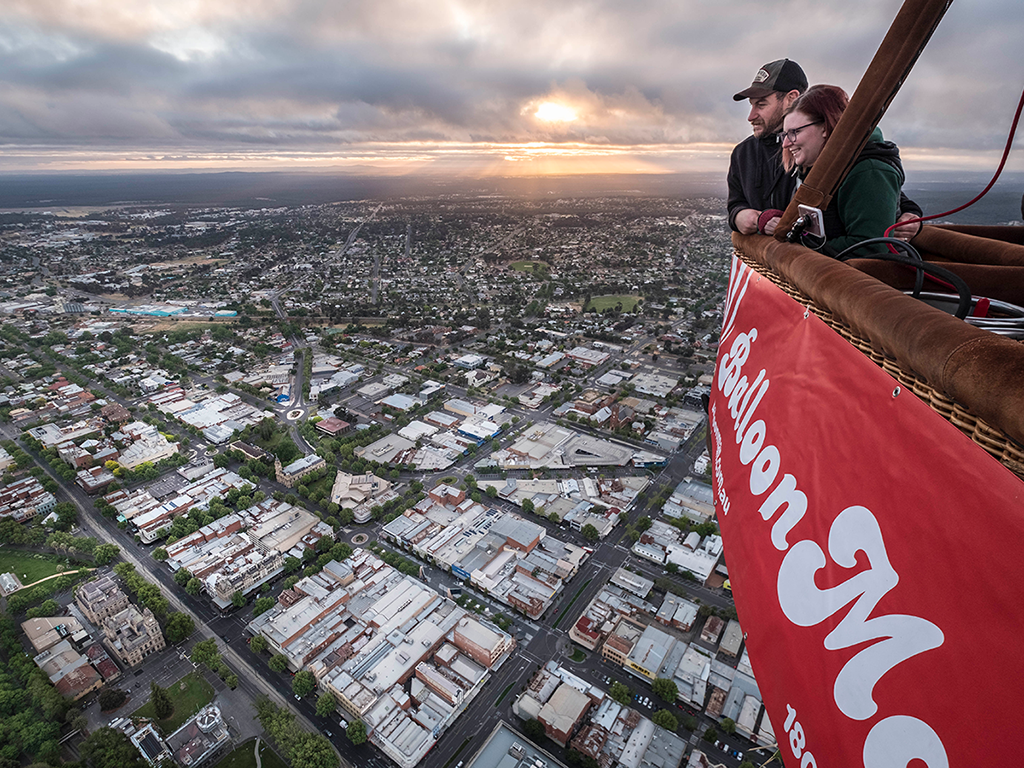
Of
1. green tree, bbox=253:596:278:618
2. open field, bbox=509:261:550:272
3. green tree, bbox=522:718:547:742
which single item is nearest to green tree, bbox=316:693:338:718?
green tree, bbox=253:596:278:618

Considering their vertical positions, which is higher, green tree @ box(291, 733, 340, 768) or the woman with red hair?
the woman with red hair

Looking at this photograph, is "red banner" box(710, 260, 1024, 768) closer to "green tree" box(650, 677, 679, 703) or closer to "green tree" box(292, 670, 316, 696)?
"green tree" box(650, 677, 679, 703)

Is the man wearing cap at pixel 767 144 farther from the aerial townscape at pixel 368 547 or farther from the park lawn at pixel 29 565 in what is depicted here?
the park lawn at pixel 29 565

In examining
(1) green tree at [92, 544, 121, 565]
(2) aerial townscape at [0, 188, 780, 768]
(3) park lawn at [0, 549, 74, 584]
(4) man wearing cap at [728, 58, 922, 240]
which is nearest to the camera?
(4) man wearing cap at [728, 58, 922, 240]

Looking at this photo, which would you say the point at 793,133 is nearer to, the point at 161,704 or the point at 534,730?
the point at 534,730

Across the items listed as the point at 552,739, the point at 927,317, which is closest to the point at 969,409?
the point at 927,317

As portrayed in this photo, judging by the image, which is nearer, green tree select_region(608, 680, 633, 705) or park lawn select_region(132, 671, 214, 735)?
park lawn select_region(132, 671, 214, 735)

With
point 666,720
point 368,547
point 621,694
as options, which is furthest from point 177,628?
point 666,720
